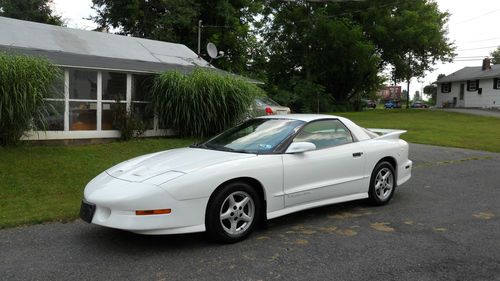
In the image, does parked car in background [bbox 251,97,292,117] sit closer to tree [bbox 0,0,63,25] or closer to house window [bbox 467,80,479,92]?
tree [bbox 0,0,63,25]

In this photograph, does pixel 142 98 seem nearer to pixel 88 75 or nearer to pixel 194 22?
pixel 88 75

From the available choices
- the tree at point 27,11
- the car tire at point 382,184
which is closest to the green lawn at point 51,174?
the car tire at point 382,184

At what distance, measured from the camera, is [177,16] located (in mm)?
26859

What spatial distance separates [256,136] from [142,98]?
799 centimetres

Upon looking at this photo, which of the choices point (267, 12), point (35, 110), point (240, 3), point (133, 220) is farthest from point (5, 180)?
point (267, 12)

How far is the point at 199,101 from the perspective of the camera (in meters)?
12.4

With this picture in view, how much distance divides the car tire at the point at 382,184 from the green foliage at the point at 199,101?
668 centimetres

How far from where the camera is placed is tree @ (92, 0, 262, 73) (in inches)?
1069

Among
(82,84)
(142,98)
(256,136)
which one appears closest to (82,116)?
(82,84)

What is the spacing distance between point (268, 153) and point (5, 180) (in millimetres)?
5013

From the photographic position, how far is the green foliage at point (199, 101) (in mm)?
12352

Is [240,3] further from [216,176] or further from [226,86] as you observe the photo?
[216,176]

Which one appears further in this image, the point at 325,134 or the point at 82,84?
the point at 82,84

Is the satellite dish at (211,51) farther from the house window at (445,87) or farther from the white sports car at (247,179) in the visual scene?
the house window at (445,87)
